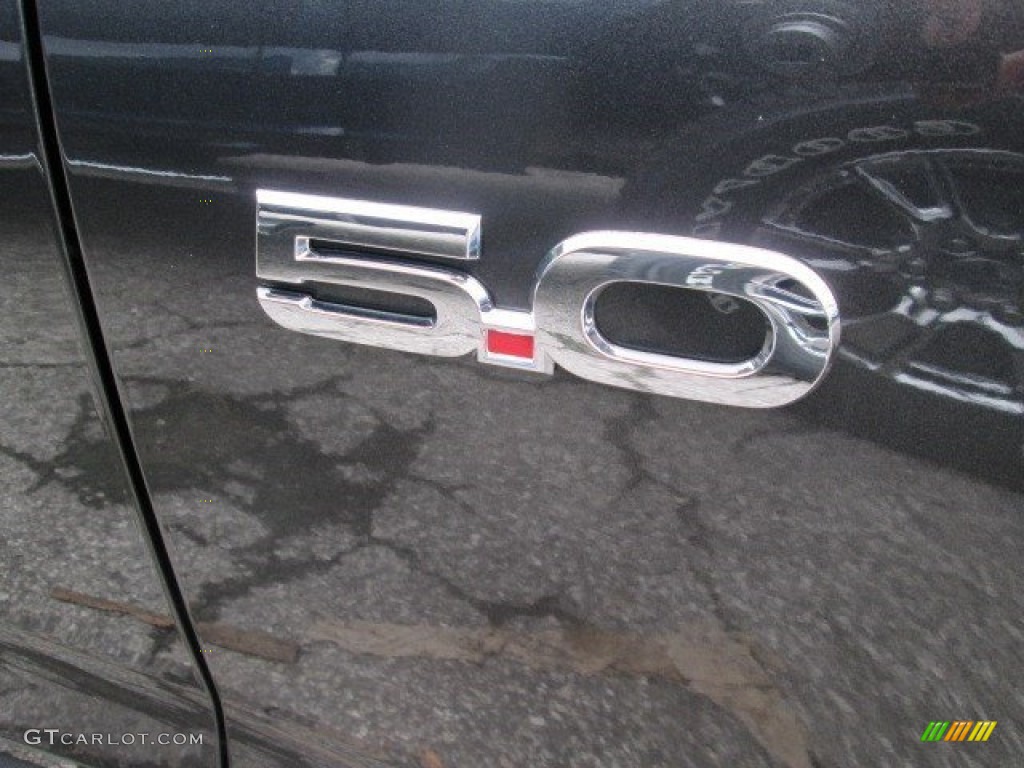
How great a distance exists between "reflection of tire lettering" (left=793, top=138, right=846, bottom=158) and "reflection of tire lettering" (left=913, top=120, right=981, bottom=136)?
0.17ft

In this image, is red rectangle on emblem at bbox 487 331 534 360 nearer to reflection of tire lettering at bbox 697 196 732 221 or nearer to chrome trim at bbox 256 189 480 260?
chrome trim at bbox 256 189 480 260

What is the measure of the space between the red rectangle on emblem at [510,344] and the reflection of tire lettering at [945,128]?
33 centimetres

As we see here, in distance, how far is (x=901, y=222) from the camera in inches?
30.6

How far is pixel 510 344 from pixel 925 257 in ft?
1.07

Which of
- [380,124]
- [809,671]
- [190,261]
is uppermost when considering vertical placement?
[380,124]

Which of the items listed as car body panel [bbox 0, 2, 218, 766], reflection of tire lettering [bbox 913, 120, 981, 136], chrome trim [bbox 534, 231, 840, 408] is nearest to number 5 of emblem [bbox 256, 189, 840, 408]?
chrome trim [bbox 534, 231, 840, 408]

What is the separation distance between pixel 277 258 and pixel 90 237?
7.9 inches

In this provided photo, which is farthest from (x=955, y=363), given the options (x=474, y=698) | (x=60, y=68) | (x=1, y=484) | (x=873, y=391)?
(x=1, y=484)

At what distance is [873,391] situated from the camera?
816 mm

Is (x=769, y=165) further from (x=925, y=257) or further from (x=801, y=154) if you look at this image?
(x=925, y=257)

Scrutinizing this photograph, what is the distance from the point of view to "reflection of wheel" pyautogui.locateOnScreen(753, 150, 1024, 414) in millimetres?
756

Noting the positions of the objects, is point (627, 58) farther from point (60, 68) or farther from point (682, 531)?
point (60, 68)

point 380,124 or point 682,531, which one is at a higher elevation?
point 380,124

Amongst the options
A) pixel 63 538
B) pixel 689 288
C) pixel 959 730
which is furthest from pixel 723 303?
pixel 63 538
